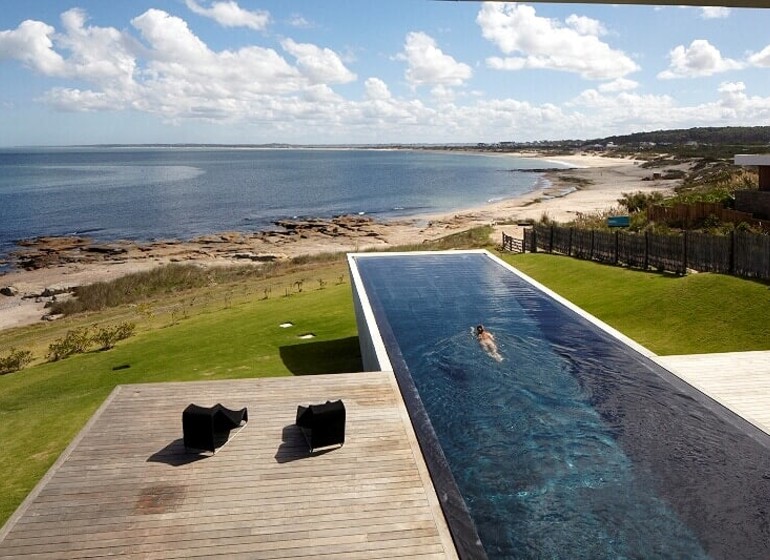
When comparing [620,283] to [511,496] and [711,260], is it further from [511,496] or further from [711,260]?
[511,496]

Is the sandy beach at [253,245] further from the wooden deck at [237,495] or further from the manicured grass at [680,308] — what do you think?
the wooden deck at [237,495]

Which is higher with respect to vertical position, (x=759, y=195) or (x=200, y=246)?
(x=759, y=195)

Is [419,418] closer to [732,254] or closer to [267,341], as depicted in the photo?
[267,341]

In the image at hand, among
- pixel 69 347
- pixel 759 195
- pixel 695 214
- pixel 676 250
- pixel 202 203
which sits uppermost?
pixel 759 195

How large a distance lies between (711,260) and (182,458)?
57.8 feet

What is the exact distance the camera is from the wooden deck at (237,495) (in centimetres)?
592

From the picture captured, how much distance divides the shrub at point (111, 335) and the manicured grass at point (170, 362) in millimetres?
363

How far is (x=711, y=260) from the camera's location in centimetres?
1867

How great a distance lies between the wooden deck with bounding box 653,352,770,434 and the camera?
388 inches

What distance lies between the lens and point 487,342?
1317 centimetres

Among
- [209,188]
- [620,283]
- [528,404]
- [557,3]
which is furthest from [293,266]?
[209,188]

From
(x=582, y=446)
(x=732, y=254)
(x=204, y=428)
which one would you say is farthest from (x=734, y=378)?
(x=204, y=428)

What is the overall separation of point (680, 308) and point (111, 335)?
61.1 feet

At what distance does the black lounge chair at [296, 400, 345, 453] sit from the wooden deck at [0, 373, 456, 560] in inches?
6.3
